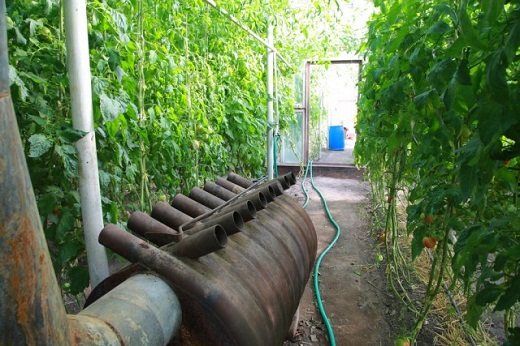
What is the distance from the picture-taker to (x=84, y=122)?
1310 mm

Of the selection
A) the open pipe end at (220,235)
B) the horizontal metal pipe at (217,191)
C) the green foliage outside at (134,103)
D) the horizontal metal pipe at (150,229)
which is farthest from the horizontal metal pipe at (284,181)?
Answer: the open pipe end at (220,235)

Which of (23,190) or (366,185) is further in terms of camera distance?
(366,185)

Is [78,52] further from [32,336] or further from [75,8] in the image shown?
[32,336]

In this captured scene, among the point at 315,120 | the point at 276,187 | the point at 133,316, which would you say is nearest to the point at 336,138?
the point at 315,120

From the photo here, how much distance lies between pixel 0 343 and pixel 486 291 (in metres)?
1.16

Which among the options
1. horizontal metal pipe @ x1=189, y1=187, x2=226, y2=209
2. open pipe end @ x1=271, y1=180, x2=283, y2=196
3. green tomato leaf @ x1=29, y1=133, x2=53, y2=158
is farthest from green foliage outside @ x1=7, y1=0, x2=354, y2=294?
open pipe end @ x1=271, y1=180, x2=283, y2=196

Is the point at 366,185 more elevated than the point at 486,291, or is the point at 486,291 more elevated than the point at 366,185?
the point at 486,291

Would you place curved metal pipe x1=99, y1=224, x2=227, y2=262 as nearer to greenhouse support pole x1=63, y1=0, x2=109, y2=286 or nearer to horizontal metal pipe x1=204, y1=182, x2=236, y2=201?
greenhouse support pole x1=63, y1=0, x2=109, y2=286

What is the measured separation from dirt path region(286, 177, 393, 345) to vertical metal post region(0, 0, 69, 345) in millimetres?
2413

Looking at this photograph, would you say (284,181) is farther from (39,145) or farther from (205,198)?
(39,145)

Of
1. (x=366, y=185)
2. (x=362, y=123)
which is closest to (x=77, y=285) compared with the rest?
(x=362, y=123)

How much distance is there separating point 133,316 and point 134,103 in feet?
6.30

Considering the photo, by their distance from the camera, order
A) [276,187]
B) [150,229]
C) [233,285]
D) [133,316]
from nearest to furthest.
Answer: [133,316]
[233,285]
[150,229]
[276,187]

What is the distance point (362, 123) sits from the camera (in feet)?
14.7
